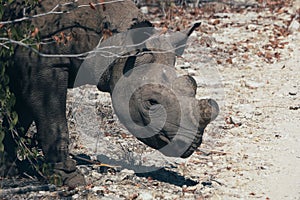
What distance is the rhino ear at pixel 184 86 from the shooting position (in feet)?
23.6

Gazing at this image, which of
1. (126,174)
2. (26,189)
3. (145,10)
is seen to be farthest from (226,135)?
(145,10)

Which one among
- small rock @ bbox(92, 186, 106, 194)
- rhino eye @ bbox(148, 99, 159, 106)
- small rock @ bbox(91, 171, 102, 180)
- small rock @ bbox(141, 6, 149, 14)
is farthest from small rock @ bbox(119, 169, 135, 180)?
small rock @ bbox(141, 6, 149, 14)

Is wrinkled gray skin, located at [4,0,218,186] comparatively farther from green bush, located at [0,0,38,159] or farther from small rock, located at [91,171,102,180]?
small rock, located at [91,171,102,180]

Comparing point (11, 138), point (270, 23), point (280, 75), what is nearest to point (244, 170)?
point (11, 138)

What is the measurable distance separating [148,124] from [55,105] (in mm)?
1037

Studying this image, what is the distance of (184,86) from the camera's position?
721 centimetres

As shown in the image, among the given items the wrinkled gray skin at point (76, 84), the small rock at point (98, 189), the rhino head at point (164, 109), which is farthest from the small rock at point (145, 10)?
the small rock at point (98, 189)

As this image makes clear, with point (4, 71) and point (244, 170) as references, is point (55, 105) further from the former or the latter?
point (244, 170)

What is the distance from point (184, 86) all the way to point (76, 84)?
1.36 metres

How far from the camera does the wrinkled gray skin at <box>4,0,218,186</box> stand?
7.17 m

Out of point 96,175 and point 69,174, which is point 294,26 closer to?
point 96,175

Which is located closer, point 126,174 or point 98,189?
point 98,189

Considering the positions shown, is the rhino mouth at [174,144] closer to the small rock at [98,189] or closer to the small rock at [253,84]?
the small rock at [98,189]

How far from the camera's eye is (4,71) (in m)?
6.91
